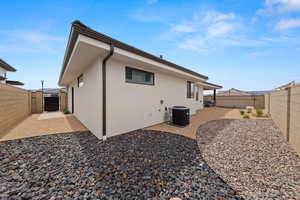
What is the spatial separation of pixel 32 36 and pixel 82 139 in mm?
5353

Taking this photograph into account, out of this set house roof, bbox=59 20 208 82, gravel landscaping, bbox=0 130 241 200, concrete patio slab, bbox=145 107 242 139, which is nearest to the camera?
gravel landscaping, bbox=0 130 241 200

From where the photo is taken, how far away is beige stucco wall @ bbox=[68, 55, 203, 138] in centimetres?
404

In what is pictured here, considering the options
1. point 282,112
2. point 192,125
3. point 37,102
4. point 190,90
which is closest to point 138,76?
point 192,125

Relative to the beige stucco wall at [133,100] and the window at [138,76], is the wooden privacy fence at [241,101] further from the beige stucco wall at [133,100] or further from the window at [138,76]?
the window at [138,76]

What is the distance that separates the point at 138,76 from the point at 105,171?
A: 3.75 m

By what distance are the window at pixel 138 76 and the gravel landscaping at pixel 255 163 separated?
126 inches

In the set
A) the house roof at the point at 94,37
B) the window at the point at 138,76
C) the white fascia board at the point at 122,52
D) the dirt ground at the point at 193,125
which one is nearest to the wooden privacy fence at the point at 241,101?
the dirt ground at the point at 193,125

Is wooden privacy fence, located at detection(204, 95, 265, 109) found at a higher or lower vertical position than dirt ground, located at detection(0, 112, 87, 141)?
higher

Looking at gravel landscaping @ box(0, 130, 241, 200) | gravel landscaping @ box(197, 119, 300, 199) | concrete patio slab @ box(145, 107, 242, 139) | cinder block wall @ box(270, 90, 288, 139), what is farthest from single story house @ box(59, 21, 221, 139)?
cinder block wall @ box(270, 90, 288, 139)

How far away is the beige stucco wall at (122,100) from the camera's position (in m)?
4.04

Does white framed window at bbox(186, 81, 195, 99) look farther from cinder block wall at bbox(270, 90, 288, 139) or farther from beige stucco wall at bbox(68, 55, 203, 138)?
cinder block wall at bbox(270, 90, 288, 139)

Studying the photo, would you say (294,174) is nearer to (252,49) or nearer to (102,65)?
(102,65)

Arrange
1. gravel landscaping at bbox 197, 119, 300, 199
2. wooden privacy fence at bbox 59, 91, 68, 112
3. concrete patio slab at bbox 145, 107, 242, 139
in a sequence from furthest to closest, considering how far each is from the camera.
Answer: wooden privacy fence at bbox 59, 91, 68, 112, concrete patio slab at bbox 145, 107, 242, 139, gravel landscaping at bbox 197, 119, 300, 199

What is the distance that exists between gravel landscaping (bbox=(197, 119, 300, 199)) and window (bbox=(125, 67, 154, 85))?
3.21 meters
